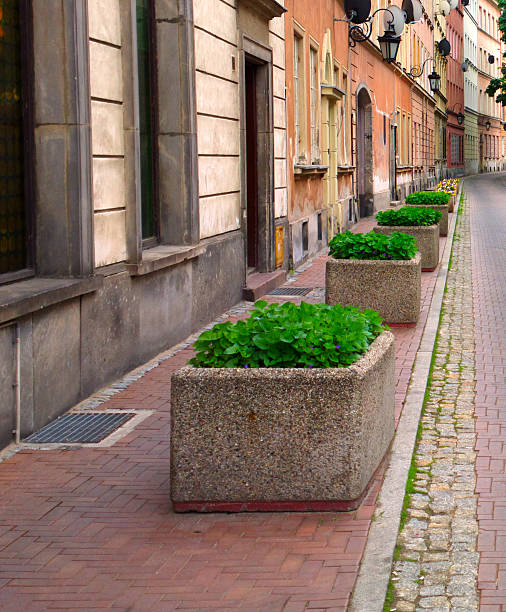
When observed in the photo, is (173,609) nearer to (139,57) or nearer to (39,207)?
(39,207)

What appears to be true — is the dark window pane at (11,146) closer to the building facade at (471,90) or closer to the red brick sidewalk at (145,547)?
the red brick sidewalk at (145,547)

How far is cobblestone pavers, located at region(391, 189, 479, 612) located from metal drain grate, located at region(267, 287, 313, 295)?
16.4 ft

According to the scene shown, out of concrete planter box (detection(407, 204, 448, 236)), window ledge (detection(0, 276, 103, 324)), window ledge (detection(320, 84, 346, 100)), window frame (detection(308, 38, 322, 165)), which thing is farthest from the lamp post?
window ledge (detection(0, 276, 103, 324))

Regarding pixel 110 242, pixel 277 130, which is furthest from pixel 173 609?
pixel 277 130

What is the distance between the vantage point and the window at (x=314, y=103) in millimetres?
19703

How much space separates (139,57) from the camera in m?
10.2

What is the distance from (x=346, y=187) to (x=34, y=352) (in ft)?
62.7

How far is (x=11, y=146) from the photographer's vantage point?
288 inches

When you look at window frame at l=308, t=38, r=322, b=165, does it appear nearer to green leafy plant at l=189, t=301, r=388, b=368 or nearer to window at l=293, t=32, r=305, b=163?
window at l=293, t=32, r=305, b=163

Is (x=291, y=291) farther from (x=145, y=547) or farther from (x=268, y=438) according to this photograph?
(x=145, y=547)

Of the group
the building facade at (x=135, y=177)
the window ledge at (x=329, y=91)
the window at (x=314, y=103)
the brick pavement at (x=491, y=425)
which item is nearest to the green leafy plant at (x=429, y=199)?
the window ledge at (x=329, y=91)

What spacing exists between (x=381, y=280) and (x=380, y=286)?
0.20 feet

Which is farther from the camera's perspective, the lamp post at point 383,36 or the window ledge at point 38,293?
the lamp post at point 383,36

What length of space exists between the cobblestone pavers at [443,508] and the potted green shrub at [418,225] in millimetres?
6626
